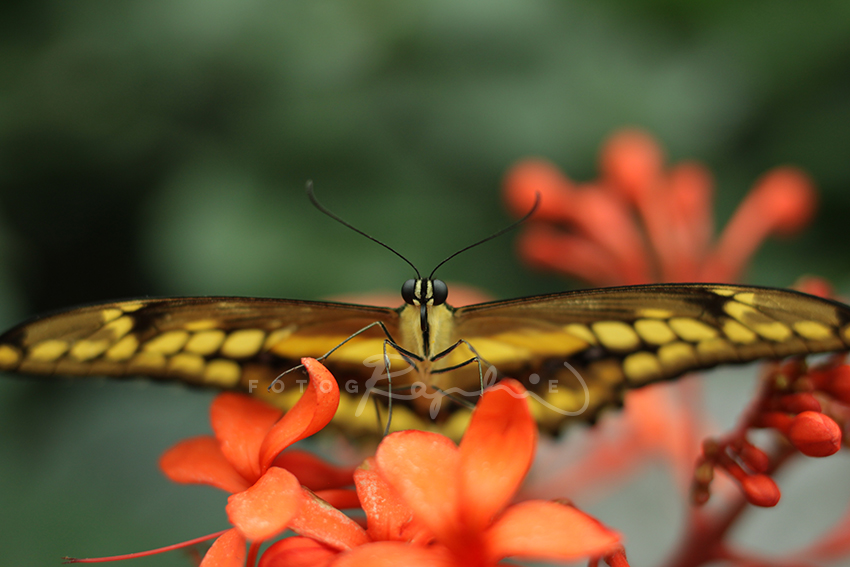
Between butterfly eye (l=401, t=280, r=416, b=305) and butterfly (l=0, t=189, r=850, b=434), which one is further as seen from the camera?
butterfly eye (l=401, t=280, r=416, b=305)

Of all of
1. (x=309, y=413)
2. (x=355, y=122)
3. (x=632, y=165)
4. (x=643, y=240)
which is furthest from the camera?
(x=355, y=122)

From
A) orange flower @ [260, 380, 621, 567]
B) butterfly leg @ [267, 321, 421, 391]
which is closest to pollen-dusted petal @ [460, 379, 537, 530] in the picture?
orange flower @ [260, 380, 621, 567]

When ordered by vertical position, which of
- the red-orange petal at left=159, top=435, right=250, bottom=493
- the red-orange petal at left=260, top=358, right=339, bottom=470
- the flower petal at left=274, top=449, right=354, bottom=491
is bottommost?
the flower petal at left=274, top=449, right=354, bottom=491

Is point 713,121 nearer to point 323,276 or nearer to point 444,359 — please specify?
point 323,276

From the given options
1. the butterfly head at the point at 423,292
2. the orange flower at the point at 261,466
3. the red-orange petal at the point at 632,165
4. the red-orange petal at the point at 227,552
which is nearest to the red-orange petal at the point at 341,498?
the orange flower at the point at 261,466

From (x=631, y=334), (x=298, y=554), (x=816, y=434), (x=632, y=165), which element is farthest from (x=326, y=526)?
(x=632, y=165)

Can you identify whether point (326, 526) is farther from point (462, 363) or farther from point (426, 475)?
point (462, 363)

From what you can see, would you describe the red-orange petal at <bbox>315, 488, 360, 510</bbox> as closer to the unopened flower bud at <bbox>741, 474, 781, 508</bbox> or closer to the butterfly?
the butterfly
